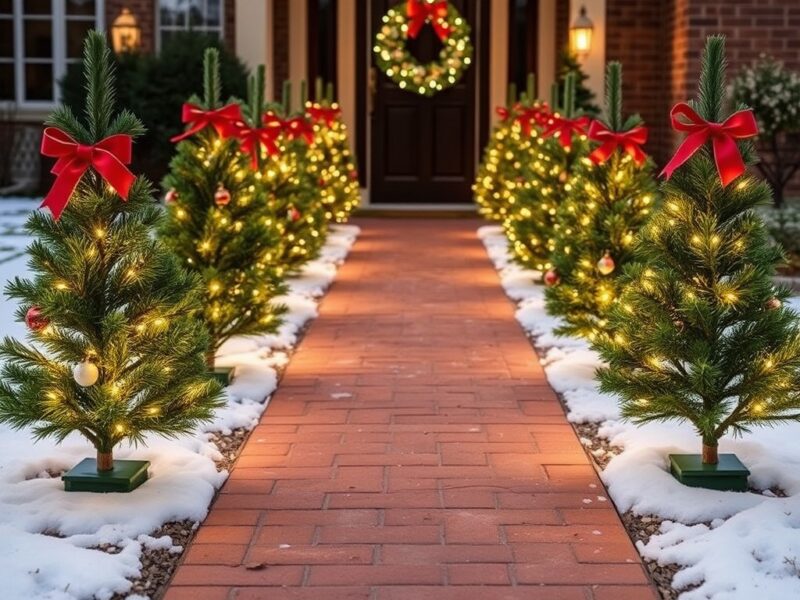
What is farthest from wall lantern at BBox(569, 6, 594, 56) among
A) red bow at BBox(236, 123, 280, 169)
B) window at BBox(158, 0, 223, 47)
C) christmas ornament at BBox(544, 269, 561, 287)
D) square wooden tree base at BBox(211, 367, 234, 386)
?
square wooden tree base at BBox(211, 367, 234, 386)

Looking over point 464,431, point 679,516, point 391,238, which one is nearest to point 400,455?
point 464,431

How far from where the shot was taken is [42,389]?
173 inches

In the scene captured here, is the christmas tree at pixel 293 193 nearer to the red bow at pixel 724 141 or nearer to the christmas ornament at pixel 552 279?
the christmas ornament at pixel 552 279

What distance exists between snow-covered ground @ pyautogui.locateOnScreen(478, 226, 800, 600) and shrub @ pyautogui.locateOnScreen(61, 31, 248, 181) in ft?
26.7

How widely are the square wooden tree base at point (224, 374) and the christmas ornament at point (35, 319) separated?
6.19 feet

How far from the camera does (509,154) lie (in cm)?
1198

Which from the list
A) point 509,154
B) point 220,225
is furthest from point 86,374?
point 509,154

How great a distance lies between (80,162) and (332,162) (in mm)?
8116

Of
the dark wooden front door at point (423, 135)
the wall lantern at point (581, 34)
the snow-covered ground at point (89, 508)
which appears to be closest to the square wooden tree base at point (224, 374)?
the snow-covered ground at point (89, 508)

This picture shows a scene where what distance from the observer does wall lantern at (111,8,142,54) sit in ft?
46.5

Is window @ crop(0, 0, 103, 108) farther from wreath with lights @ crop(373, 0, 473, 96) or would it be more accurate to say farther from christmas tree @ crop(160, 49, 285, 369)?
christmas tree @ crop(160, 49, 285, 369)

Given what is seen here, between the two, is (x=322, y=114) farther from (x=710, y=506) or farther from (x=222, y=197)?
(x=710, y=506)

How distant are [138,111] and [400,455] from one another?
9137 mm

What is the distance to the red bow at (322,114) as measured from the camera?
12.3 metres
